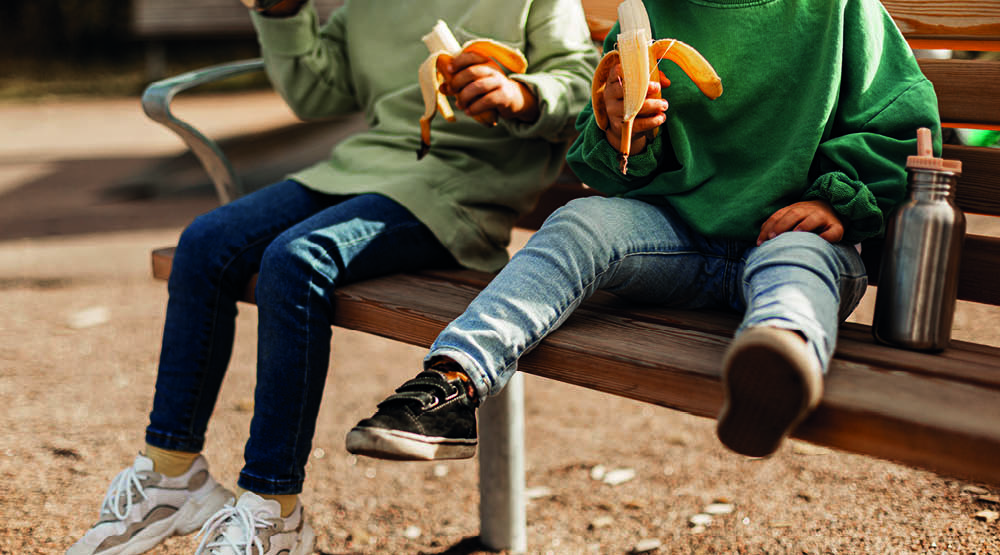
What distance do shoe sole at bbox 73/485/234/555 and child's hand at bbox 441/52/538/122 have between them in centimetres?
87

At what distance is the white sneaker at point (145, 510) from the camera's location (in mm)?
1711

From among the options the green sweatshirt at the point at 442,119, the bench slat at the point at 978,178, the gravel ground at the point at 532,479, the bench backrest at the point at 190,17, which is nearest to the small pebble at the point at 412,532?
the gravel ground at the point at 532,479

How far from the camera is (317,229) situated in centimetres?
174

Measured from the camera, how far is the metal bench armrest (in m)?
2.04

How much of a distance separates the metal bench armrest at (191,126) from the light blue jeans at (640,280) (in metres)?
0.96

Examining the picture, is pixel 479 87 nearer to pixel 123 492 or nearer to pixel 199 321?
pixel 199 321

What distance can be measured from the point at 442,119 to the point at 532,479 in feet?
3.49

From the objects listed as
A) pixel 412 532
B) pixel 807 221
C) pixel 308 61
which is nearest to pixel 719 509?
pixel 412 532

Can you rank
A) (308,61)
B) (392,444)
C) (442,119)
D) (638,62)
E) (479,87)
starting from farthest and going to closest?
(308,61), (442,119), (479,87), (638,62), (392,444)

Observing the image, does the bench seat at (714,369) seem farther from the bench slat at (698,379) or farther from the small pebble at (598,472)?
the small pebble at (598,472)

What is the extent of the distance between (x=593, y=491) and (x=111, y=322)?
2206mm

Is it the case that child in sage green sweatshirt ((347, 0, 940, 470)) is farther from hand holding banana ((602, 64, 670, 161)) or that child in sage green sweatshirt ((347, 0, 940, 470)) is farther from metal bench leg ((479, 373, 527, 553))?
metal bench leg ((479, 373, 527, 553))

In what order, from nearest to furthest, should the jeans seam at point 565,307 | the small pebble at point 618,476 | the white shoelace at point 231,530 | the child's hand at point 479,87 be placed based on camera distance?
the jeans seam at point 565,307 → the white shoelace at point 231,530 → the child's hand at point 479,87 → the small pebble at point 618,476

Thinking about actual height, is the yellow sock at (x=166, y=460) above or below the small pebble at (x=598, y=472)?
above
